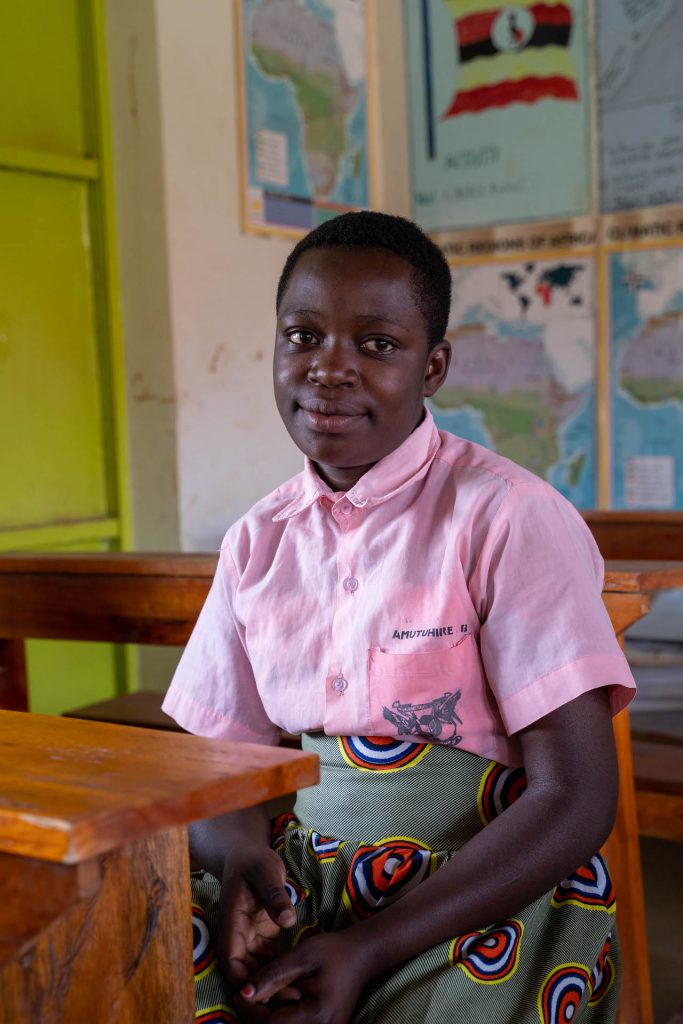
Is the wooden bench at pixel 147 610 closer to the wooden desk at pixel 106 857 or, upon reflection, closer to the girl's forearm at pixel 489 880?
the girl's forearm at pixel 489 880

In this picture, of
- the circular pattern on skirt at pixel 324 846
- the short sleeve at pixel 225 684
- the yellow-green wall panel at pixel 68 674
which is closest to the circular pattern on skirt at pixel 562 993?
the circular pattern on skirt at pixel 324 846

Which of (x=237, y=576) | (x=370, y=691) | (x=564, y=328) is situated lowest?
(x=370, y=691)

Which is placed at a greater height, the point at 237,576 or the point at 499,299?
the point at 499,299

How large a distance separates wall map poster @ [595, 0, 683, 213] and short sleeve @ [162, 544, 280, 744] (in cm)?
278

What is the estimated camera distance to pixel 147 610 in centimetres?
212

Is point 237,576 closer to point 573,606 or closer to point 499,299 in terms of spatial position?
point 573,606

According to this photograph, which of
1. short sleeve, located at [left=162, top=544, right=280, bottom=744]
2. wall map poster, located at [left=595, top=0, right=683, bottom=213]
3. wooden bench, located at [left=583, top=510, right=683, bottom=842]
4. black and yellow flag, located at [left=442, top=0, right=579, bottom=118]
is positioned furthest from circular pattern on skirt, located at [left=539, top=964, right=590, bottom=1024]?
black and yellow flag, located at [left=442, top=0, right=579, bottom=118]

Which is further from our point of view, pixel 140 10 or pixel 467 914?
pixel 140 10

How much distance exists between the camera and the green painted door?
318 cm

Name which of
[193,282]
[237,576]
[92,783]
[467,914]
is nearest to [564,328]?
[193,282]

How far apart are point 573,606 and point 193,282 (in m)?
2.40

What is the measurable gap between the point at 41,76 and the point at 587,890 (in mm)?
2790

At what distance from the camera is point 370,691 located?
4.26 ft

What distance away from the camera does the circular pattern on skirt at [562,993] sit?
1.15 m
